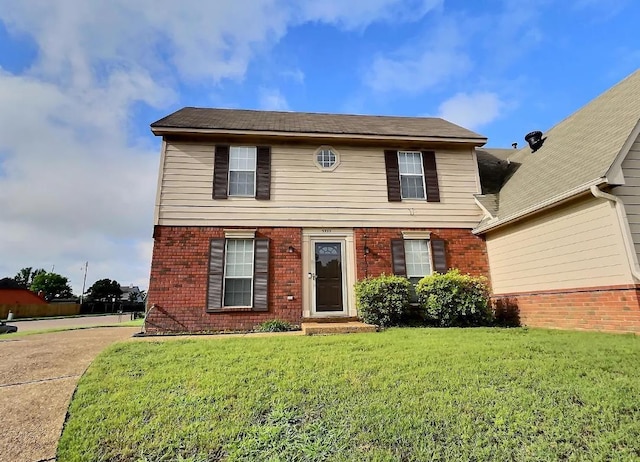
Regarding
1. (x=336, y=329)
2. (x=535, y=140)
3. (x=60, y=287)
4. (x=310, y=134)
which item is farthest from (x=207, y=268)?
(x=60, y=287)

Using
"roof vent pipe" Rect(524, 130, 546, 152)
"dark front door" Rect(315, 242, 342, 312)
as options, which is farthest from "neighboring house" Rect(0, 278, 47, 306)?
"roof vent pipe" Rect(524, 130, 546, 152)

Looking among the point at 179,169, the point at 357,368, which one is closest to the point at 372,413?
the point at 357,368

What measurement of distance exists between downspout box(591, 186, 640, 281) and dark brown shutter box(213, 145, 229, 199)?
27.5 ft

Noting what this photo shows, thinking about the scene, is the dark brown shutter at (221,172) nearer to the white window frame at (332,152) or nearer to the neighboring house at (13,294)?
the white window frame at (332,152)

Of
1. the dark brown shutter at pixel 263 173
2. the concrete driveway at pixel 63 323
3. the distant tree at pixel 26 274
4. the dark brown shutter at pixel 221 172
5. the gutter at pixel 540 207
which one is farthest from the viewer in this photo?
the distant tree at pixel 26 274

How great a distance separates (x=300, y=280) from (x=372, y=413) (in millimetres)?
5738

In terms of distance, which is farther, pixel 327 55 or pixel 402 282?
pixel 327 55

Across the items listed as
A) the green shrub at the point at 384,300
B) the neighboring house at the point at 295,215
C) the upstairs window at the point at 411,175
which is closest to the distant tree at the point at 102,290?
the neighboring house at the point at 295,215

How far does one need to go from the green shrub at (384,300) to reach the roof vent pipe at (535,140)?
6730mm

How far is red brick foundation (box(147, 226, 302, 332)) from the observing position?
26.7 feet

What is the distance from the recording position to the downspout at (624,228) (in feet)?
18.7

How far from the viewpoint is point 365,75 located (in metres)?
10.1

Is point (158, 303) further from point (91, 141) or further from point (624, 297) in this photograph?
point (624, 297)

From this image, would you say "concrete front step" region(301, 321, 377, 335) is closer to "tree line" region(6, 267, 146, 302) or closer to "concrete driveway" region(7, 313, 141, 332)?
"concrete driveway" region(7, 313, 141, 332)
